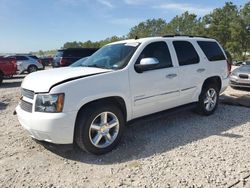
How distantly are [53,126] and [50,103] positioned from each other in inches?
13.0

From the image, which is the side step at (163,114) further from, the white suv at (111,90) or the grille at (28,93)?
the grille at (28,93)

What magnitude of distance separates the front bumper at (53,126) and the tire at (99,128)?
151 millimetres

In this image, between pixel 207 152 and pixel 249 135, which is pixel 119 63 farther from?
pixel 249 135

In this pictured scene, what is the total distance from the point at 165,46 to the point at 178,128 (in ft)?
5.51

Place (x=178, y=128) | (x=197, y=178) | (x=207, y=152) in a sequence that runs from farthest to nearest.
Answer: (x=178, y=128) → (x=207, y=152) → (x=197, y=178)

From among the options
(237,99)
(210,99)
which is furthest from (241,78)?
(210,99)

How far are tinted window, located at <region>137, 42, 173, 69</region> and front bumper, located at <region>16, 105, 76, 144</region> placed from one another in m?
1.81

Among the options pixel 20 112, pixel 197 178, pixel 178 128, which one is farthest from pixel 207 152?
pixel 20 112

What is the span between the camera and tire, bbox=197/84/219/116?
5957 millimetres

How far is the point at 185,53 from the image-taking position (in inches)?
218

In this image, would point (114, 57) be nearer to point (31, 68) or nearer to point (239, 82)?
point (239, 82)

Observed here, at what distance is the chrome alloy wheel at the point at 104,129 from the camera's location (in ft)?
13.4

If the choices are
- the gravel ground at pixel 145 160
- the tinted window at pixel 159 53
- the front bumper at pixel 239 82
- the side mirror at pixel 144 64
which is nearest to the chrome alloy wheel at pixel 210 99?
the gravel ground at pixel 145 160

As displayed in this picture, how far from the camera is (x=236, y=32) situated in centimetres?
4038
